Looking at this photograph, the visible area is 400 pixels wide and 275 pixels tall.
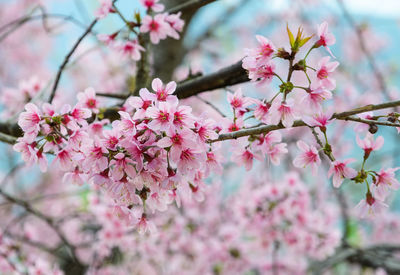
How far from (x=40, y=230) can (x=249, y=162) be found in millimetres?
5574

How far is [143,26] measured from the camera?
1.29 metres

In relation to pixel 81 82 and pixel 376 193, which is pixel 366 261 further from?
pixel 81 82

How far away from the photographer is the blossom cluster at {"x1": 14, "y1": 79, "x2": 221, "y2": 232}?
0.81 metres

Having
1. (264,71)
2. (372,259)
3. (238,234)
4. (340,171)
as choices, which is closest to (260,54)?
(264,71)

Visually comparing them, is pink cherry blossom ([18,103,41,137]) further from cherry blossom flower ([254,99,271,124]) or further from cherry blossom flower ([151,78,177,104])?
cherry blossom flower ([254,99,271,124])

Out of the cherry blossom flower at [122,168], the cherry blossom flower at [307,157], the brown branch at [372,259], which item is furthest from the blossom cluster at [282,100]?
the brown branch at [372,259]

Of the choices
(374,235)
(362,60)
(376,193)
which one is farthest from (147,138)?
(362,60)

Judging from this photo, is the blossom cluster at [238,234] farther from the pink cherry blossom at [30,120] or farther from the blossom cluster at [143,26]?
the pink cherry blossom at [30,120]

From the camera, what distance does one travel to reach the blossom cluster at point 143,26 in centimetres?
129

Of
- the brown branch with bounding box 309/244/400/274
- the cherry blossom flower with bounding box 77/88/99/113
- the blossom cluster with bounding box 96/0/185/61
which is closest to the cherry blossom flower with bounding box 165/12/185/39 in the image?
the blossom cluster with bounding box 96/0/185/61

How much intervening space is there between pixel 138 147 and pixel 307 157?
540 millimetres

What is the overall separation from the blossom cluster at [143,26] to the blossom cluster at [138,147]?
0.47 m

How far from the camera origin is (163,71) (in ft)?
8.63

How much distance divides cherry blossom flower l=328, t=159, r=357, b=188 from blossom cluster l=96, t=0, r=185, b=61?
2.67ft
